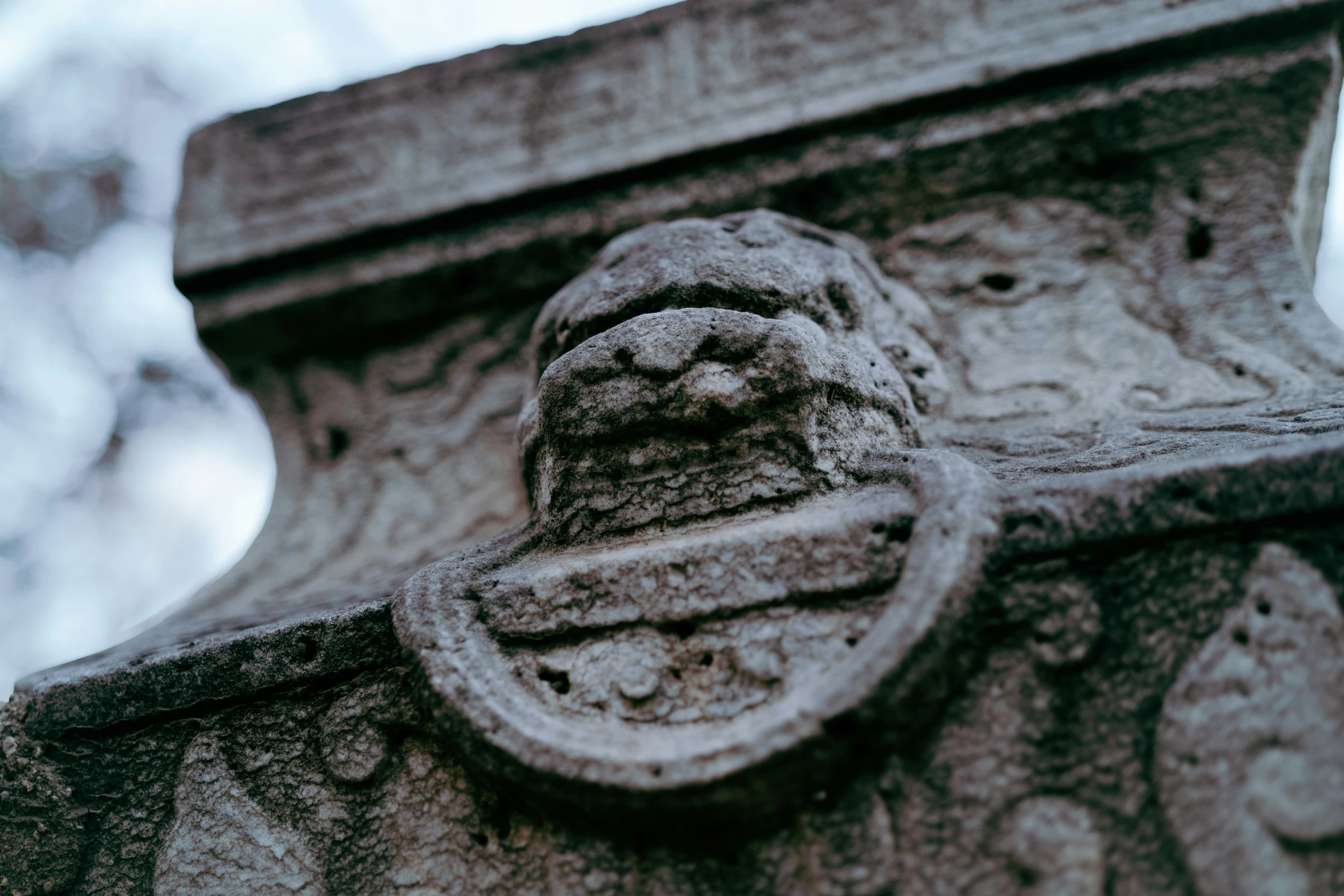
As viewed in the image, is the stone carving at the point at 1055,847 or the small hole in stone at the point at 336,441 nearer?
the stone carving at the point at 1055,847

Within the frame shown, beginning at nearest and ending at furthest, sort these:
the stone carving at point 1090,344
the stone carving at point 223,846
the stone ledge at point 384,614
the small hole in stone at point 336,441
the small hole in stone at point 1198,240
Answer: the stone ledge at point 384,614
the stone carving at point 223,846
the stone carving at point 1090,344
the small hole in stone at point 1198,240
the small hole in stone at point 336,441

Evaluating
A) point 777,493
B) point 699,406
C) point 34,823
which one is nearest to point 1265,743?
point 777,493

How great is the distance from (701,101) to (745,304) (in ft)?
2.46

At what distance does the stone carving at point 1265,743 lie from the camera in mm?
642

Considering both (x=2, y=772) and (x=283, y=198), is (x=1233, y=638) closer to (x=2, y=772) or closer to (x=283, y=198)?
(x=2, y=772)

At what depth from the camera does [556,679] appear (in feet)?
2.77

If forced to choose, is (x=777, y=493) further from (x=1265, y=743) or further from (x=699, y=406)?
(x=1265, y=743)

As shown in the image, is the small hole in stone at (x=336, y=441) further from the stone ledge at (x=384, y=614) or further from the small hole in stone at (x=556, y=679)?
the small hole in stone at (x=556, y=679)

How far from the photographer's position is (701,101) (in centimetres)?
162

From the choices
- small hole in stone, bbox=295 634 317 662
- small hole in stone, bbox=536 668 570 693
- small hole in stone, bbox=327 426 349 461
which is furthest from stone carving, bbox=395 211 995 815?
small hole in stone, bbox=327 426 349 461

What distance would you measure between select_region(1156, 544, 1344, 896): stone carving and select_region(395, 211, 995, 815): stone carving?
0.22 metres

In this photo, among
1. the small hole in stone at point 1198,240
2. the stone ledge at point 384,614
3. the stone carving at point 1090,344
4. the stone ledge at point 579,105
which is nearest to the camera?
the stone ledge at point 384,614

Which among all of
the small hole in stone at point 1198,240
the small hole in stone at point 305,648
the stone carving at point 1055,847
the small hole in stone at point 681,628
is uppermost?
the small hole in stone at point 1198,240

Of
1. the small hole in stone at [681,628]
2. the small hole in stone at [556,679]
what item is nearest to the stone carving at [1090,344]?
the small hole in stone at [681,628]
